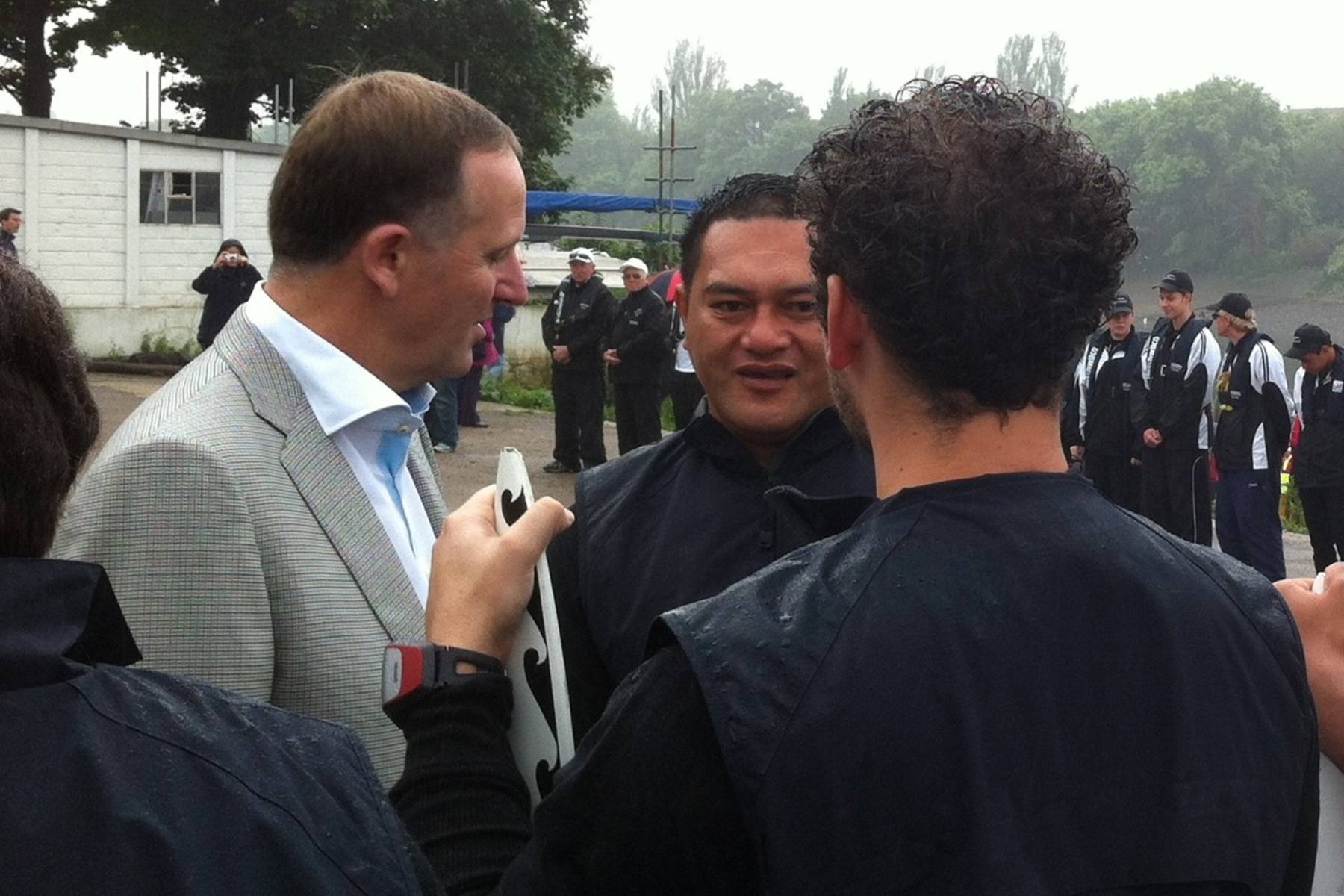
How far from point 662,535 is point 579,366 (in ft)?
41.3

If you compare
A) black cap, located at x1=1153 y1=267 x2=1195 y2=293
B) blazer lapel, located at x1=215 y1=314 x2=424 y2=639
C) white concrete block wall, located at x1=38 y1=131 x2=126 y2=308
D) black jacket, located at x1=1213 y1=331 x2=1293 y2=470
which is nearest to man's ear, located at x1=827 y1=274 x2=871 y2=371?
blazer lapel, located at x1=215 y1=314 x2=424 y2=639

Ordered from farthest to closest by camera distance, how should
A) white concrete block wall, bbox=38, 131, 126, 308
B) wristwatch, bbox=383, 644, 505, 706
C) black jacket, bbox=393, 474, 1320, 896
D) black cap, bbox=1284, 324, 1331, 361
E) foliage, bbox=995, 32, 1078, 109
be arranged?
1. foliage, bbox=995, 32, 1078, 109
2. white concrete block wall, bbox=38, 131, 126, 308
3. black cap, bbox=1284, 324, 1331, 361
4. wristwatch, bbox=383, 644, 505, 706
5. black jacket, bbox=393, 474, 1320, 896

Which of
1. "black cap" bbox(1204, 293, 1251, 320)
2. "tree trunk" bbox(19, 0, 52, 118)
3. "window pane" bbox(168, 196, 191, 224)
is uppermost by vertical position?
"tree trunk" bbox(19, 0, 52, 118)

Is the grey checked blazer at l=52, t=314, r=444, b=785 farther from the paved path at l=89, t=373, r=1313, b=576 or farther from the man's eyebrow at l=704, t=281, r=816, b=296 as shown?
the paved path at l=89, t=373, r=1313, b=576

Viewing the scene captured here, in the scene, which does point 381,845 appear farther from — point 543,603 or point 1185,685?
point 1185,685

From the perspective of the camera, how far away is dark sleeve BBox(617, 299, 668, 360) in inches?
591

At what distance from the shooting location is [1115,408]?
44.0ft

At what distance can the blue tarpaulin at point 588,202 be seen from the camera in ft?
122

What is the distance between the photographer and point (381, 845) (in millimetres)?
1441

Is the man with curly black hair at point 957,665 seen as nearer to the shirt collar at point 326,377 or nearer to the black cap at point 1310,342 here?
the shirt collar at point 326,377

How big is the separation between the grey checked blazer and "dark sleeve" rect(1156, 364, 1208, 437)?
11.0 m

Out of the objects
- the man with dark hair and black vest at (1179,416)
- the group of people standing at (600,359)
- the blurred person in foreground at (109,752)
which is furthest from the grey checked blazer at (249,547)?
the group of people standing at (600,359)

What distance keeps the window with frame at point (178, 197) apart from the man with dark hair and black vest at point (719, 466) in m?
25.4

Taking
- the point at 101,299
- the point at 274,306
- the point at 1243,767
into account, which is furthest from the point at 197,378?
the point at 101,299
